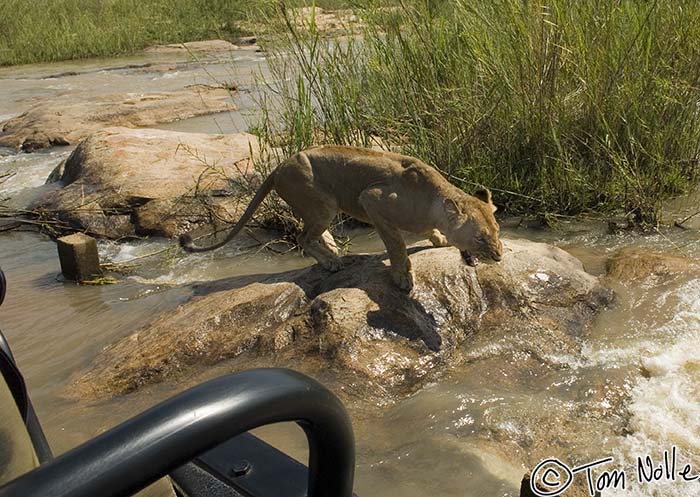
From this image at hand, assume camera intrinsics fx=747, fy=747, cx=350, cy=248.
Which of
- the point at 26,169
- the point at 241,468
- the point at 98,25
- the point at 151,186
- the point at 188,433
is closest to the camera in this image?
the point at 188,433

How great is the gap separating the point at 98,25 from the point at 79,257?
71.0 feet

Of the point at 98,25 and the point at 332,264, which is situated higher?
the point at 332,264

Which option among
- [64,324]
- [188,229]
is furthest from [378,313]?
[188,229]

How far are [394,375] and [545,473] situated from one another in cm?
116

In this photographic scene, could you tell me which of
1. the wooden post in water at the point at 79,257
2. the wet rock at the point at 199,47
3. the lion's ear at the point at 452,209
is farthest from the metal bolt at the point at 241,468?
the wet rock at the point at 199,47

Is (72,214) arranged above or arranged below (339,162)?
below

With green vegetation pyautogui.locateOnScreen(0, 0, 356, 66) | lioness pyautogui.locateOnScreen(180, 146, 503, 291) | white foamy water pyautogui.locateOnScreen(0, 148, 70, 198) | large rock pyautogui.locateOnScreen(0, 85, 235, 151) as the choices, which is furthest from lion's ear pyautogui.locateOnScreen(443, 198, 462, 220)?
green vegetation pyautogui.locateOnScreen(0, 0, 356, 66)

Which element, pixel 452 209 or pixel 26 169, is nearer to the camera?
pixel 452 209

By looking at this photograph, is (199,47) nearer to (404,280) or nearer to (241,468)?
(404,280)

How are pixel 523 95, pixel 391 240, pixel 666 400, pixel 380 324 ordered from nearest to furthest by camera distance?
pixel 666 400
pixel 380 324
pixel 391 240
pixel 523 95

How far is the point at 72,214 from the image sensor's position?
26.3 feet

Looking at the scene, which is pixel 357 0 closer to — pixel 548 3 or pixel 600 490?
pixel 548 3

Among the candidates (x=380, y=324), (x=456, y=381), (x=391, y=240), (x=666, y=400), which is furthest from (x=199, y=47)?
(x=666, y=400)

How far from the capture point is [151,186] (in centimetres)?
811
